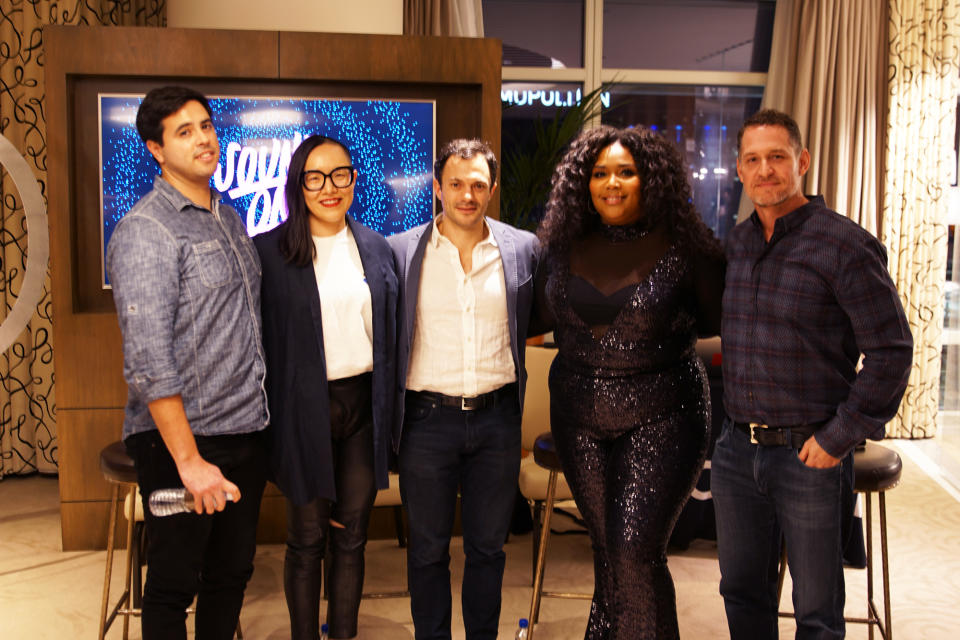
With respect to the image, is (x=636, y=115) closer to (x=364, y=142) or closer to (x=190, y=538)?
(x=364, y=142)

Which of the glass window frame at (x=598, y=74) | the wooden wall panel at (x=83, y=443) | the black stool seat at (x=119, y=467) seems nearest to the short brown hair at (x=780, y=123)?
the black stool seat at (x=119, y=467)

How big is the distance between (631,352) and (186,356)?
1035 mm

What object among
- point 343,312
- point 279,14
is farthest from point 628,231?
point 279,14

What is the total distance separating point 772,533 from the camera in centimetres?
213

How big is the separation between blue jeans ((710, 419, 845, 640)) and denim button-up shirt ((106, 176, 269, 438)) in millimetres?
1146

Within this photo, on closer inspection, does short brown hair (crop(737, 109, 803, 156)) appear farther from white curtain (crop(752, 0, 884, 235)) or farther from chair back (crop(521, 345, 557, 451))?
white curtain (crop(752, 0, 884, 235))

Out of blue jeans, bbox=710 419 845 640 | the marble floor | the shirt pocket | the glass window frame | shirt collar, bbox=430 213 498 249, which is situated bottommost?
the marble floor

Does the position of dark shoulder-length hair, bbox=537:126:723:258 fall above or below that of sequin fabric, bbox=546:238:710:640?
above

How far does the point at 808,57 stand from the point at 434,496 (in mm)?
4153

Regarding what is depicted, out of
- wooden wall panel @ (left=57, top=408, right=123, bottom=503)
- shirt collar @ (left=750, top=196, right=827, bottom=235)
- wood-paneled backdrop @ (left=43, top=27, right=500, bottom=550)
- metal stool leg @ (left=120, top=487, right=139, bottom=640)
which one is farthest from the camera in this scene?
wooden wall panel @ (left=57, top=408, right=123, bottom=503)

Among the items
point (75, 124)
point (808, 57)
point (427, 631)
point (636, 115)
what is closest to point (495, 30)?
point (636, 115)

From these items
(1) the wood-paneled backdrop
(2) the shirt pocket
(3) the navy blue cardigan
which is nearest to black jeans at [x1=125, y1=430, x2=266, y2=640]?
(3) the navy blue cardigan

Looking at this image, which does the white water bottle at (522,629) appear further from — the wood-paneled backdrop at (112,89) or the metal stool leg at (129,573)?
the wood-paneled backdrop at (112,89)

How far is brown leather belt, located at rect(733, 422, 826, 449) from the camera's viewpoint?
1969mm
